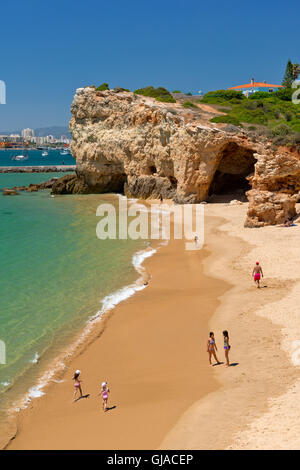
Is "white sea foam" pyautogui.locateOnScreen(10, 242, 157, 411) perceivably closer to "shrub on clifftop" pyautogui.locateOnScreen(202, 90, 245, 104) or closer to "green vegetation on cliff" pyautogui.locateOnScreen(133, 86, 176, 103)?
"green vegetation on cliff" pyautogui.locateOnScreen(133, 86, 176, 103)

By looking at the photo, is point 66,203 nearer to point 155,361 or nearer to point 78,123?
point 78,123

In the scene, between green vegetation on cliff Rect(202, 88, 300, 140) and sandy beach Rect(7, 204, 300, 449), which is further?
green vegetation on cliff Rect(202, 88, 300, 140)

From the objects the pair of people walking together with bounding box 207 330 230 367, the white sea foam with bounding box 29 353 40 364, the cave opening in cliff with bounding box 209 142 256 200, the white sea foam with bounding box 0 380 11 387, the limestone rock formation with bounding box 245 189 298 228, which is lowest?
the white sea foam with bounding box 0 380 11 387

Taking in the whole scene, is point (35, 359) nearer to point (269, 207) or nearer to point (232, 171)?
point (269, 207)

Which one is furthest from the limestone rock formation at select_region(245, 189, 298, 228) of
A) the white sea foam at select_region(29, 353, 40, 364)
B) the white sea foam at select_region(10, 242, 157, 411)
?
the white sea foam at select_region(29, 353, 40, 364)

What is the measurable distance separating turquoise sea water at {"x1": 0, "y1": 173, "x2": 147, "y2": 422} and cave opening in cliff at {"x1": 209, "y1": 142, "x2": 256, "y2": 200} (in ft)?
46.6

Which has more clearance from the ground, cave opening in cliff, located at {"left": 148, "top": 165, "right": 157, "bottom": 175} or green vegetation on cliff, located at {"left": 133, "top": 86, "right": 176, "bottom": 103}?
green vegetation on cliff, located at {"left": 133, "top": 86, "right": 176, "bottom": 103}

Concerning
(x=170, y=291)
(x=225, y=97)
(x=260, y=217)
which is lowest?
(x=170, y=291)

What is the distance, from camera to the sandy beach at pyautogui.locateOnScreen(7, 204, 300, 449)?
27.2ft

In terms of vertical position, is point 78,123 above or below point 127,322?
above

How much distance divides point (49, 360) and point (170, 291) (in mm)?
6638

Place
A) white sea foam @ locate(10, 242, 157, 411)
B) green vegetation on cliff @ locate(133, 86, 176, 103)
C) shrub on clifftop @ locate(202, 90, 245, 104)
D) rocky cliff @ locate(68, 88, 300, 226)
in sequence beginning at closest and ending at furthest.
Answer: white sea foam @ locate(10, 242, 157, 411) < rocky cliff @ locate(68, 88, 300, 226) < green vegetation on cliff @ locate(133, 86, 176, 103) < shrub on clifftop @ locate(202, 90, 245, 104)

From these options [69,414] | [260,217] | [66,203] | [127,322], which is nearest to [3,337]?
[127,322]

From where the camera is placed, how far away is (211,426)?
8.34m
